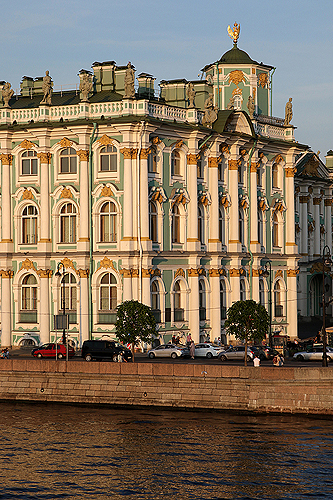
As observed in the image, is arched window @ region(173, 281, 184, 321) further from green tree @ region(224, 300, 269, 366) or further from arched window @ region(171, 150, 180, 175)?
green tree @ region(224, 300, 269, 366)

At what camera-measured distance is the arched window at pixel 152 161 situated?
63.8m

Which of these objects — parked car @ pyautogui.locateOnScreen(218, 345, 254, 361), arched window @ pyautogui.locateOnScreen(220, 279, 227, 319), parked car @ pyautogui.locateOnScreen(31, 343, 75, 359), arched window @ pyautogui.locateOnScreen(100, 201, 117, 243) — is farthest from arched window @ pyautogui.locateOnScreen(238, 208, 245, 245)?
parked car @ pyautogui.locateOnScreen(31, 343, 75, 359)

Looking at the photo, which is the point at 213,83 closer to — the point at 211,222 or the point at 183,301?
the point at 211,222

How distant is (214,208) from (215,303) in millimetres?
6610

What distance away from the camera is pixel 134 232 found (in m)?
62.2

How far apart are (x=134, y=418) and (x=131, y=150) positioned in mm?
22429

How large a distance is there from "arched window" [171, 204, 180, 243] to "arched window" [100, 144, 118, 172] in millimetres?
5436

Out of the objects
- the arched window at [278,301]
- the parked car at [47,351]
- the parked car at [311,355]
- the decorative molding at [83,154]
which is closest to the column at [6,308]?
the parked car at [47,351]

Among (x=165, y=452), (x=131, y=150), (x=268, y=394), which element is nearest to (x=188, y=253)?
(x=131, y=150)

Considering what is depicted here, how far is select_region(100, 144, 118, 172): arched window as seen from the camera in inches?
2483

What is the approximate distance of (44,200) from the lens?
64688 mm

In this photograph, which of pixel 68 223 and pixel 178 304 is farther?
pixel 178 304

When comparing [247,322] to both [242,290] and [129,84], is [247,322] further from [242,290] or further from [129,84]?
[129,84]

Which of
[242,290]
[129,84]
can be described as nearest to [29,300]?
[129,84]
